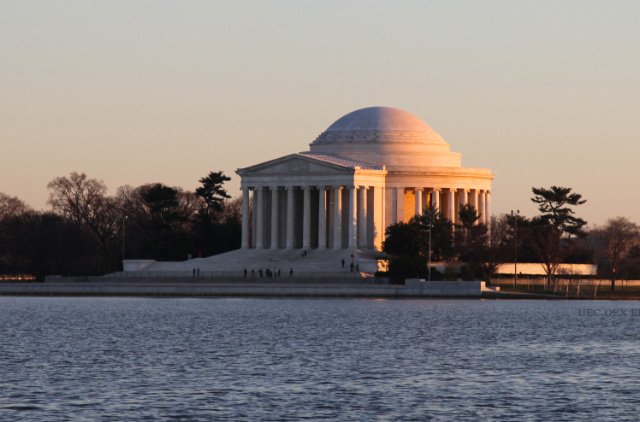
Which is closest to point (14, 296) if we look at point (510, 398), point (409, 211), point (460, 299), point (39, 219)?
point (39, 219)

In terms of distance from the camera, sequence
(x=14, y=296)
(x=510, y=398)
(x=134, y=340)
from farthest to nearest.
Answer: (x=14, y=296) < (x=134, y=340) < (x=510, y=398)

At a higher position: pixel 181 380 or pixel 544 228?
pixel 544 228

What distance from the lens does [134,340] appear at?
70250 millimetres

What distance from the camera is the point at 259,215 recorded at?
155500 millimetres

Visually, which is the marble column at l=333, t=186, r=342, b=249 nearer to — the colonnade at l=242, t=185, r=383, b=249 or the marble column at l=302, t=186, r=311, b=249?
the colonnade at l=242, t=185, r=383, b=249

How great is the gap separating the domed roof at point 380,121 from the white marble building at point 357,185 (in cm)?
12

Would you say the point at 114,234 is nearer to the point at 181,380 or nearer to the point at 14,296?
the point at 14,296

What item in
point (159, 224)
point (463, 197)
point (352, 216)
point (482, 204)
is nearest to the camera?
point (352, 216)

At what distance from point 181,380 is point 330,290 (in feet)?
216

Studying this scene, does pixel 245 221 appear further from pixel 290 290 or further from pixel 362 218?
pixel 290 290

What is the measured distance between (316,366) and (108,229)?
120 metres

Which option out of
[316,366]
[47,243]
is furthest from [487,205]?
[316,366]

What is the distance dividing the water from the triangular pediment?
52624mm

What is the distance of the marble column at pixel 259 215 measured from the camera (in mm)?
155375
